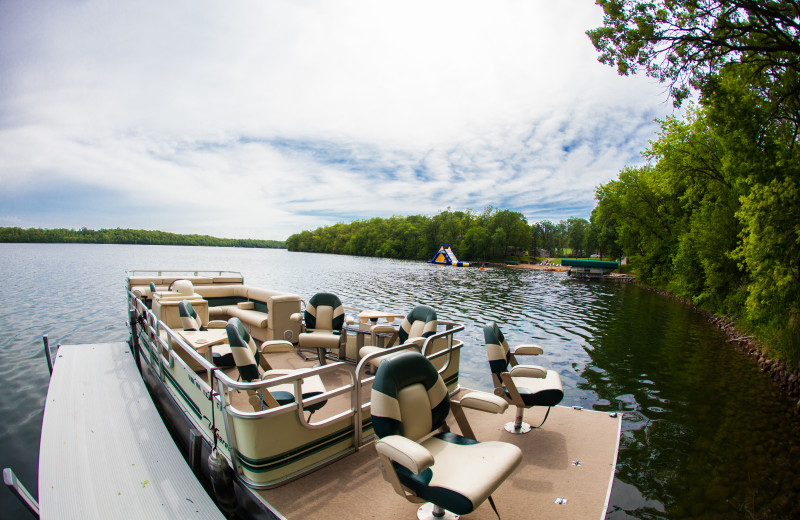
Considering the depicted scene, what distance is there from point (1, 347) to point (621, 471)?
1331 cm

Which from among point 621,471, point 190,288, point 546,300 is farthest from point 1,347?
point 546,300

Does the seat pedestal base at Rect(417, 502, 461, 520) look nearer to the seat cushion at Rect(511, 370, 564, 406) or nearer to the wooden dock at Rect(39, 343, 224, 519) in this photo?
the wooden dock at Rect(39, 343, 224, 519)

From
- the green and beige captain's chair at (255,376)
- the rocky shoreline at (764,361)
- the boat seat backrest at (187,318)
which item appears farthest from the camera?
the rocky shoreline at (764,361)

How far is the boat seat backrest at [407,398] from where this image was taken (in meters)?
2.33

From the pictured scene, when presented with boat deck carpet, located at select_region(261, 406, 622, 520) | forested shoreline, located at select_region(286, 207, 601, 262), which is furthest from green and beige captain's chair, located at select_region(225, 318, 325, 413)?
forested shoreline, located at select_region(286, 207, 601, 262)

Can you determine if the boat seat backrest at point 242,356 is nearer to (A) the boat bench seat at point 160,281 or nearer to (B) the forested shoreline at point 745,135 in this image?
(A) the boat bench seat at point 160,281

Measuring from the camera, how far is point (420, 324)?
4527 mm

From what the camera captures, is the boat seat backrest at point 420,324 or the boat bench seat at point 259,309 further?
the boat bench seat at point 259,309

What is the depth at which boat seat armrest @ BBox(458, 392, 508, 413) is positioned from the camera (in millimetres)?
2736

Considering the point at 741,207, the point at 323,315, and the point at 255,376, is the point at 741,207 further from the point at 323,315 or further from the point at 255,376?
the point at 255,376

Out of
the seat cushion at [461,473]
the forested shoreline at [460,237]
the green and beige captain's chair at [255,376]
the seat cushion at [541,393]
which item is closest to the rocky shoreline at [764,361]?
the seat cushion at [541,393]

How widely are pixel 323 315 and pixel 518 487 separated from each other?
3.75 m

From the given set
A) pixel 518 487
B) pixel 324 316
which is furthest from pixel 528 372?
pixel 324 316

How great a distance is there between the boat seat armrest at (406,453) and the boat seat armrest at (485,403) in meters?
A: 0.90
